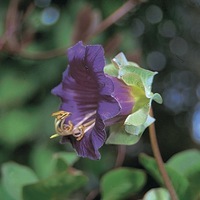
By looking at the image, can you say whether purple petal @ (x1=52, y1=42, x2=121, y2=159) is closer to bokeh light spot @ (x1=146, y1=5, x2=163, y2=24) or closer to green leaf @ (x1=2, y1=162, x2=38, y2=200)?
green leaf @ (x1=2, y1=162, x2=38, y2=200)

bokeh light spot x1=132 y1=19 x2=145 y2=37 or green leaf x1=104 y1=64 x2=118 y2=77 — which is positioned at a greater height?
green leaf x1=104 y1=64 x2=118 y2=77

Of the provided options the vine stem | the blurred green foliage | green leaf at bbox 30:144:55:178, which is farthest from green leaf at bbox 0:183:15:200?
green leaf at bbox 30:144:55:178

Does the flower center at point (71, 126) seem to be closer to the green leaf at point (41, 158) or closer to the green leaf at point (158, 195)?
the green leaf at point (158, 195)

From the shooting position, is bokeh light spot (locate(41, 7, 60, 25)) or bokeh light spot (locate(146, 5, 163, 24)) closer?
bokeh light spot (locate(41, 7, 60, 25))

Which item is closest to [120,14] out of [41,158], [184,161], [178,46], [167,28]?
[184,161]

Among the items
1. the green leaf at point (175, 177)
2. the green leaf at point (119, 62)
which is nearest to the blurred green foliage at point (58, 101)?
the green leaf at point (175, 177)

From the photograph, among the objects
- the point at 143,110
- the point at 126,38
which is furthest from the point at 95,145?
the point at 126,38

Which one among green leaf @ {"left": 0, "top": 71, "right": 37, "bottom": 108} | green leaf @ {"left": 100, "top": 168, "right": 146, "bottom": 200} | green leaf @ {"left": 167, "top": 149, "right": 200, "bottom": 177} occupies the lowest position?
green leaf @ {"left": 0, "top": 71, "right": 37, "bottom": 108}
